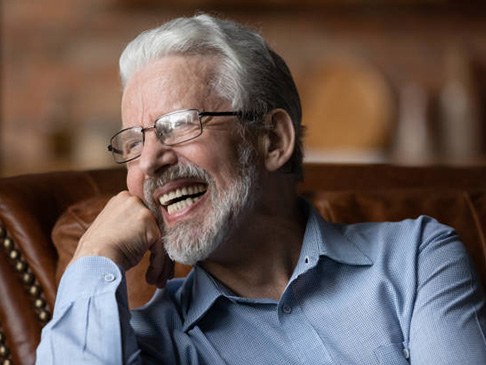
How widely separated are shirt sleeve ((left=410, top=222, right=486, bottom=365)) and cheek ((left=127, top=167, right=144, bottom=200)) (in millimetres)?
500

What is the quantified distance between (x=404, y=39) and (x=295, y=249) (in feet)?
10.9

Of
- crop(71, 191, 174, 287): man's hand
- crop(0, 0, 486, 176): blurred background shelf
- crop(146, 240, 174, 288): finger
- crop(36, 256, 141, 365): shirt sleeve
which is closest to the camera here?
crop(36, 256, 141, 365): shirt sleeve

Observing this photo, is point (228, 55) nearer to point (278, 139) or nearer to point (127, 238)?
point (278, 139)

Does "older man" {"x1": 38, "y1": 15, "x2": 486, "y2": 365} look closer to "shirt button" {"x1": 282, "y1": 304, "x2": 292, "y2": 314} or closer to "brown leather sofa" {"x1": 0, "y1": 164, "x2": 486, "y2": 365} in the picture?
"shirt button" {"x1": 282, "y1": 304, "x2": 292, "y2": 314}

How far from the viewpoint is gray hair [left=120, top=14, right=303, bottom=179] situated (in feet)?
5.74

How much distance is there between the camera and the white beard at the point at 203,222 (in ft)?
5.42

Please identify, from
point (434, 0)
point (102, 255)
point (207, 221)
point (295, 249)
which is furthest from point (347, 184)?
point (434, 0)

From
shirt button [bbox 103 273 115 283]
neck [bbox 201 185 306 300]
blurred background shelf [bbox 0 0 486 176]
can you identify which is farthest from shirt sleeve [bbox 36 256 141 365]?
blurred background shelf [bbox 0 0 486 176]

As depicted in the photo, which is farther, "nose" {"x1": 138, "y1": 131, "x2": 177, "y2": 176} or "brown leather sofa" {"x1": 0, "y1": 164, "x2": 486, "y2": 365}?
"brown leather sofa" {"x1": 0, "y1": 164, "x2": 486, "y2": 365}

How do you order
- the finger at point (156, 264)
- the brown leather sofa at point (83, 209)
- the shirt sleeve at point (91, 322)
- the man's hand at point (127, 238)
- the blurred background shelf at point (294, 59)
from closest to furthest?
the shirt sleeve at point (91, 322), the man's hand at point (127, 238), the finger at point (156, 264), the brown leather sofa at point (83, 209), the blurred background shelf at point (294, 59)

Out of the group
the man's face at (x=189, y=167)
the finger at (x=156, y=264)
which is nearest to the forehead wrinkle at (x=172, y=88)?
the man's face at (x=189, y=167)

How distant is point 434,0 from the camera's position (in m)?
4.80

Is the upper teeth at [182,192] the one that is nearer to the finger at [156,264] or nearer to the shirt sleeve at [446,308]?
the finger at [156,264]

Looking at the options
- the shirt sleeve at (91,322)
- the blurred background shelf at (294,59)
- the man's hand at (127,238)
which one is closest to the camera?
the shirt sleeve at (91,322)
